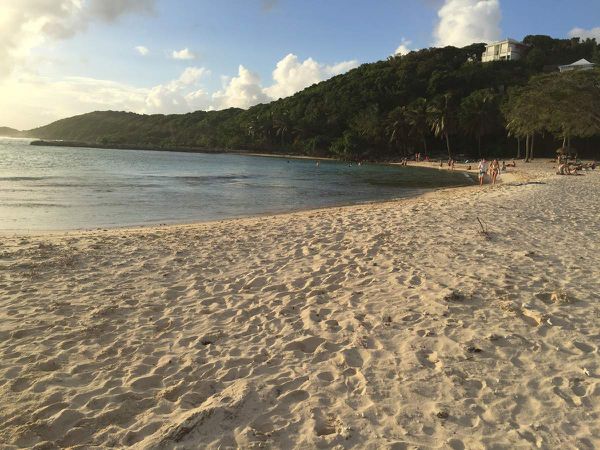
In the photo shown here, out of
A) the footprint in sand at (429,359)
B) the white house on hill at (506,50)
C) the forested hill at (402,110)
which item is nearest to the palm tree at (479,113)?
the forested hill at (402,110)

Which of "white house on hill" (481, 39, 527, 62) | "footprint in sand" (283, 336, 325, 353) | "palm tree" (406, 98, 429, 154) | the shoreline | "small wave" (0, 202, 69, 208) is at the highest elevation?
"white house on hill" (481, 39, 527, 62)

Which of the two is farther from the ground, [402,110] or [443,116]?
[402,110]

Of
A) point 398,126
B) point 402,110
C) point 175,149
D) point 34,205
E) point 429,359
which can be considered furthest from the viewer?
point 175,149

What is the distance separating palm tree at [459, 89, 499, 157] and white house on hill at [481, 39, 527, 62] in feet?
131

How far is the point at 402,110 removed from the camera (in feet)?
250

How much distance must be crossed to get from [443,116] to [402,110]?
379 inches

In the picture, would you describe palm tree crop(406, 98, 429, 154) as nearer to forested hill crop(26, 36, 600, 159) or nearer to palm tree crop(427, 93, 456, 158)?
forested hill crop(26, 36, 600, 159)

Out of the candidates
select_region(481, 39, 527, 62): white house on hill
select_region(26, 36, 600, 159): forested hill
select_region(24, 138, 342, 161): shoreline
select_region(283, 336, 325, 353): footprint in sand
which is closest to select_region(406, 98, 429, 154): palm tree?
select_region(26, 36, 600, 159): forested hill

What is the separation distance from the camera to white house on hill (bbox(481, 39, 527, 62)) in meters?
98.6

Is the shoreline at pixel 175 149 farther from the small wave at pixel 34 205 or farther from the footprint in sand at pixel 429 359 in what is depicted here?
the footprint in sand at pixel 429 359

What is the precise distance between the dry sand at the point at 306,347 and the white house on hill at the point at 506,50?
108202 mm

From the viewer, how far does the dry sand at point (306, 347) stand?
319 centimetres

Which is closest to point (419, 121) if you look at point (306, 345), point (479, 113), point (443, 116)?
point (443, 116)

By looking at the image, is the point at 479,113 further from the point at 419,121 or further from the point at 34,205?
the point at 34,205
